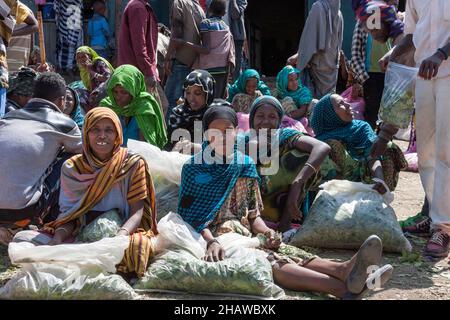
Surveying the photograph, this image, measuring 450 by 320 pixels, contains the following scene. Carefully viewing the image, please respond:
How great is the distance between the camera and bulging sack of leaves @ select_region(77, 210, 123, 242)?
148 inches

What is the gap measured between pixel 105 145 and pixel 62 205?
1.36 ft

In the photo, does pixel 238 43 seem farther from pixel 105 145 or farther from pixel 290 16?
pixel 290 16

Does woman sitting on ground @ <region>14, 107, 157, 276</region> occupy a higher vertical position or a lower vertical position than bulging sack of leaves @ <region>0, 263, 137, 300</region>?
higher

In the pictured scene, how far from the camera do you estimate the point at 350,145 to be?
5301mm


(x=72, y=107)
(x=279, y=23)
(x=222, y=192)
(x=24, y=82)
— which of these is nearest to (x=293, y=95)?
(x=72, y=107)

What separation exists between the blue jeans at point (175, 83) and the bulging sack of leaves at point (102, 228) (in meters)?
3.62

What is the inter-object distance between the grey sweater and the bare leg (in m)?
1.63

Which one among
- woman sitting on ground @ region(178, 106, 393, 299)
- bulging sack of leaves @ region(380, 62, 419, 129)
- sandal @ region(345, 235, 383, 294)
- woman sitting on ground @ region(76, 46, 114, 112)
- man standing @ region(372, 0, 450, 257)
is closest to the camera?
sandal @ region(345, 235, 383, 294)

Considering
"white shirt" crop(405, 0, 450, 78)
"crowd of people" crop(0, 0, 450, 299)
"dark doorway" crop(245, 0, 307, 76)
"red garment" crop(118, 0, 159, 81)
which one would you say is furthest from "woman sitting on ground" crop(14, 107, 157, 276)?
"dark doorway" crop(245, 0, 307, 76)

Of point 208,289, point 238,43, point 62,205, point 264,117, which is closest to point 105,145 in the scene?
point 62,205

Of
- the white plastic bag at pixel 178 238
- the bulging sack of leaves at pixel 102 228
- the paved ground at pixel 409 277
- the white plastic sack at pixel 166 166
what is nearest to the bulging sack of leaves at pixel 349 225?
the paved ground at pixel 409 277

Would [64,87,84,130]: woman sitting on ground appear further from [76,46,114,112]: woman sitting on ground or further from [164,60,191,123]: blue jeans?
[164,60,191,123]: blue jeans

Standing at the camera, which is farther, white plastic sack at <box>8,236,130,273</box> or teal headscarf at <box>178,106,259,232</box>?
teal headscarf at <box>178,106,259,232</box>

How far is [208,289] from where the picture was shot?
356 cm
